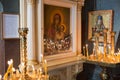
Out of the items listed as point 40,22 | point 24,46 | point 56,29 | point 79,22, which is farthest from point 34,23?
point 24,46

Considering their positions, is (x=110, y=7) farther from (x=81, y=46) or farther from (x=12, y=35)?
(x=12, y=35)

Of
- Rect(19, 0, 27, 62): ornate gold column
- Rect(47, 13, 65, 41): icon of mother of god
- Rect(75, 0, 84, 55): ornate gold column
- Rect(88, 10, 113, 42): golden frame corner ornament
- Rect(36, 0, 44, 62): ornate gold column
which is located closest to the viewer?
Rect(19, 0, 27, 62): ornate gold column

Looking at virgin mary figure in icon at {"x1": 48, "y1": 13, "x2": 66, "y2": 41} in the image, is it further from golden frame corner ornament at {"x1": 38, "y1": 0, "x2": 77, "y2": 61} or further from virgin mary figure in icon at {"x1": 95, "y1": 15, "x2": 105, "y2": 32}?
virgin mary figure in icon at {"x1": 95, "y1": 15, "x2": 105, "y2": 32}

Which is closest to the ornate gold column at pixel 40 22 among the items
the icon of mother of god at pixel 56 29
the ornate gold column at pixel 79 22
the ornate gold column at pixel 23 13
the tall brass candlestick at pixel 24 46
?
the ornate gold column at pixel 23 13

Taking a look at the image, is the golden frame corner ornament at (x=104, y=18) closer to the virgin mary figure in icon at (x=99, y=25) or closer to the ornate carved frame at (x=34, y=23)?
the virgin mary figure in icon at (x=99, y=25)

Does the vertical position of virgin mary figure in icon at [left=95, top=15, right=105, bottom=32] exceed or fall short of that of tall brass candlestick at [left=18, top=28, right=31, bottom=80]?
it exceeds it

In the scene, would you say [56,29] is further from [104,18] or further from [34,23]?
[104,18]

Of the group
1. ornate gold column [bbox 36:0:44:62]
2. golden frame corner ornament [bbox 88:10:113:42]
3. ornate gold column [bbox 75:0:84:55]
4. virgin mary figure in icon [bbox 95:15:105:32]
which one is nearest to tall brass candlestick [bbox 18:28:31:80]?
ornate gold column [bbox 36:0:44:62]

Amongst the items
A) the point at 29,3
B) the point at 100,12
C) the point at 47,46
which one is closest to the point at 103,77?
the point at 47,46

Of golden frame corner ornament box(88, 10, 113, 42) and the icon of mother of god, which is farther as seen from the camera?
golden frame corner ornament box(88, 10, 113, 42)

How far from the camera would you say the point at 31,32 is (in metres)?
3.50

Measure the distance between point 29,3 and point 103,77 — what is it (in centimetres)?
199

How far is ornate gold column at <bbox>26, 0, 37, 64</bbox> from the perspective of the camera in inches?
136

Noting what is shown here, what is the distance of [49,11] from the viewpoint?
154 inches
